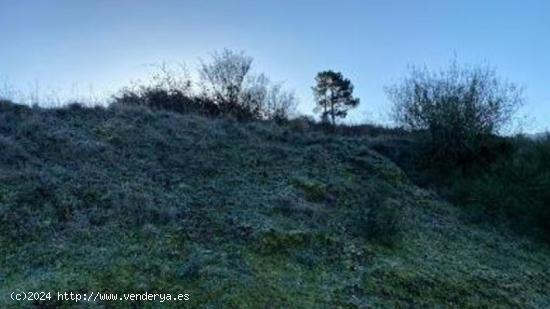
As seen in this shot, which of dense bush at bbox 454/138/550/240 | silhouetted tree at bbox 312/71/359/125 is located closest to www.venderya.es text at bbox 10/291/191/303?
dense bush at bbox 454/138/550/240

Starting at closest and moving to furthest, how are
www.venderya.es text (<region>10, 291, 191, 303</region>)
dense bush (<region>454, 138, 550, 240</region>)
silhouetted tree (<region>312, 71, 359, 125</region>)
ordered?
www.venderya.es text (<region>10, 291, 191, 303</region>)
dense bush (<region>454, 138, 550, 240</region>)
silhouetted tree (<region>312, 71, 359, 125</region>)

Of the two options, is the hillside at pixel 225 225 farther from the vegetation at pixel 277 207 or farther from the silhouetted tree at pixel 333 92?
the silhouetted tree at pixel 333 92

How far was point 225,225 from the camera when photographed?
9992 mm

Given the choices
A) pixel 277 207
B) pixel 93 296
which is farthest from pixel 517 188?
pixel 93 296

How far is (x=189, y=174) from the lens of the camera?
1242 cm

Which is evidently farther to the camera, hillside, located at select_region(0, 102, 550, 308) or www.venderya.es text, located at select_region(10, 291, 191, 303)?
hillside, located at select_region(0, 102, 550, 308)

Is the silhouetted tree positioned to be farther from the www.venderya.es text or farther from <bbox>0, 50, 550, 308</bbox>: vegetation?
the www.venderya.es text

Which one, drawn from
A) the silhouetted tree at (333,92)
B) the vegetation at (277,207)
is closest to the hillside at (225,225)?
the vegetation at (277,207)

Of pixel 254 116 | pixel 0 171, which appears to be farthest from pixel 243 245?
pixel 254 116

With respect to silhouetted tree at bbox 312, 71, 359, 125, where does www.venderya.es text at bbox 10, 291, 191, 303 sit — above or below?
below

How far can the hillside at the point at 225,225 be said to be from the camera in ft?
27.2

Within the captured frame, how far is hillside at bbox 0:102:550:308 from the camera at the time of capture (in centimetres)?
830

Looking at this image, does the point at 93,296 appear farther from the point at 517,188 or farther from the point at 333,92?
the point at 333,92

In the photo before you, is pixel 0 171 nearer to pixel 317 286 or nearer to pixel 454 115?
pixel 317 286
